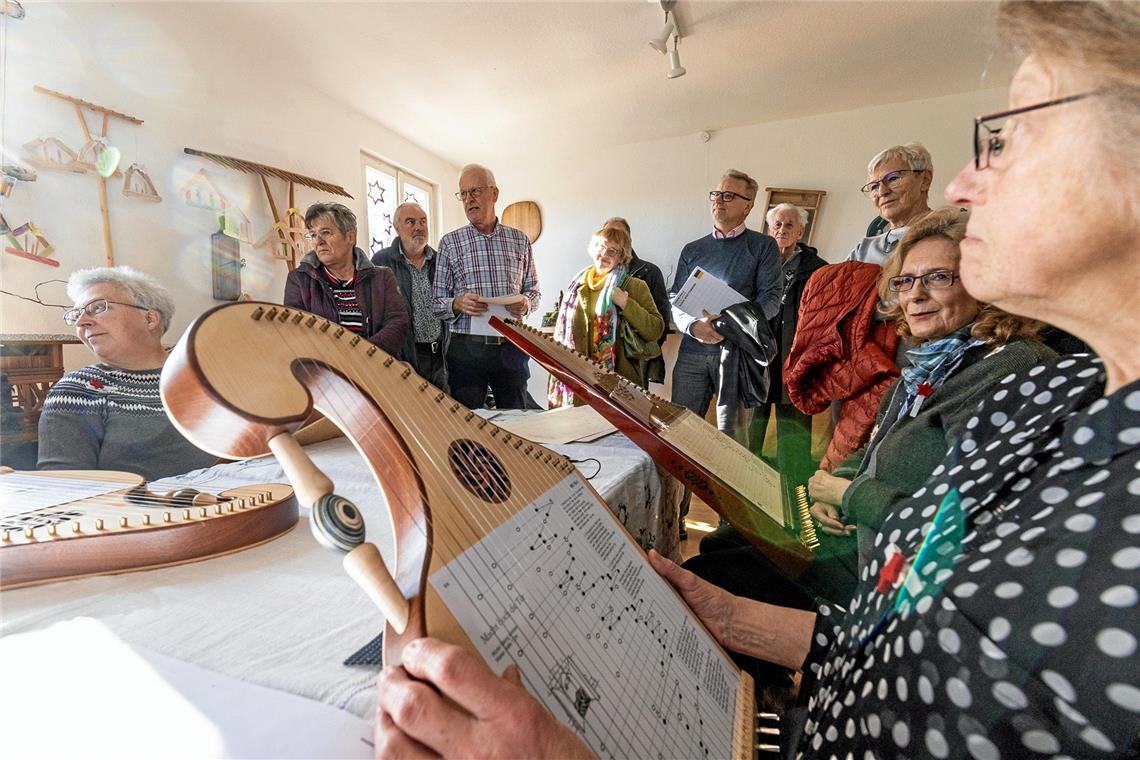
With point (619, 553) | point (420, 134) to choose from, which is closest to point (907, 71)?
point (420, 134)

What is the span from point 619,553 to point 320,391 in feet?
1.25

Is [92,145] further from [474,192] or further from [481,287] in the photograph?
[481,287]

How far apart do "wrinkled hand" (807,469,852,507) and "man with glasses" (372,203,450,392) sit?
2.45 m

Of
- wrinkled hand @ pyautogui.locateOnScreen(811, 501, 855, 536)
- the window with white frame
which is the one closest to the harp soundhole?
wrinkled hand @ pyautogui.locateOnScreen(811, 501, 855, 536)

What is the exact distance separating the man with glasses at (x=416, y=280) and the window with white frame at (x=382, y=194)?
1131 mm

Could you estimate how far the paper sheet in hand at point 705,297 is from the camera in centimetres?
245

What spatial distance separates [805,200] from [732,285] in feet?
7.02

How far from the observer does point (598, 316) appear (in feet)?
9.64

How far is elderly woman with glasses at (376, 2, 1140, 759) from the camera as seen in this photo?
0.34m

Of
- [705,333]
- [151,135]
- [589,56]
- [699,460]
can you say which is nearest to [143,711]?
[699,460]

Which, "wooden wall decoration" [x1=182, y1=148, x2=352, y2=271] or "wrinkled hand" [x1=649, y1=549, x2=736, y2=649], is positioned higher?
"wooden wall decoration" [x1=182, y1=148, x2=352, y2=271]

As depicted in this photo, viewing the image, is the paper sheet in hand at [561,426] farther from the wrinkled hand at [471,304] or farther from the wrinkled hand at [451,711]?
the wrinkled hand at [471,304]

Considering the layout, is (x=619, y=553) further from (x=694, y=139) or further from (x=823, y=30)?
(x=694, y=139)

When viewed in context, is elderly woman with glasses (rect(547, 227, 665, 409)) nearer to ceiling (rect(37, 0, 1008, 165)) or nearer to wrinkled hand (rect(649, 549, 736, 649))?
ceiling (rect(37, 0, 1008, 165))
